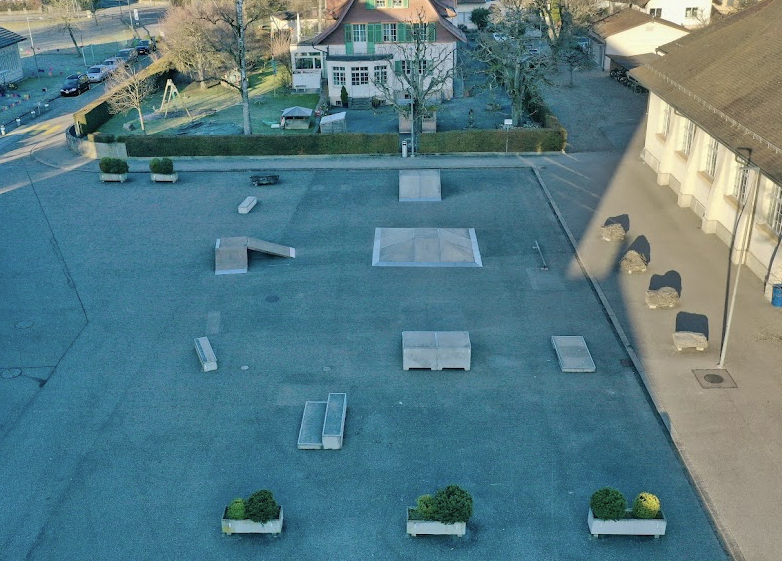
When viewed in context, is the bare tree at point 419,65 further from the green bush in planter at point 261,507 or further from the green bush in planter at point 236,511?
the green bush in planter at point 236,511

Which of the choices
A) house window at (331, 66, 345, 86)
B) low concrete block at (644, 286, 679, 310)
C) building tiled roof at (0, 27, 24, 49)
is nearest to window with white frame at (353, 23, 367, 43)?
house window at (331, 66, 345, 86)

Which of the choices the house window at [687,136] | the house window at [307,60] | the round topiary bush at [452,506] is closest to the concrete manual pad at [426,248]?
the house window at [687,136]

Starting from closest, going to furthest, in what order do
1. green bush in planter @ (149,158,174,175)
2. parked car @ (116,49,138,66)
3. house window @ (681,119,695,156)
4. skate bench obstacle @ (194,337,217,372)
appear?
skate bench obstacle @ (194,337,217,372) → house window @ (681,119,695,156) → green bush in planter @ (149,158,174,175) → parked car @ (116,49,138,66)

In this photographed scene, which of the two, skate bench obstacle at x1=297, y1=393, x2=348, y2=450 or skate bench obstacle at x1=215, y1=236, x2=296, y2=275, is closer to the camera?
skate bench obstacle at x1=297, y1=393, x2=348, y2=450

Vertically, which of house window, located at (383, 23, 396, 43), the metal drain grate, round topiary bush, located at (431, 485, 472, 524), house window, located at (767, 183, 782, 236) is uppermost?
house window, located at (383, 23, 396, 43)

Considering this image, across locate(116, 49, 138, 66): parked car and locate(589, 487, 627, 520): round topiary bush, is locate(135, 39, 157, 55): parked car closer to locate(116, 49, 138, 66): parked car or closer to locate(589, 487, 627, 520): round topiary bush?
locate(116, 49, 138, 66): parked car

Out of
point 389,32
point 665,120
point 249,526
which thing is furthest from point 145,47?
point 249,526

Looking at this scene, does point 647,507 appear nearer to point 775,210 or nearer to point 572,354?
point 572,354
